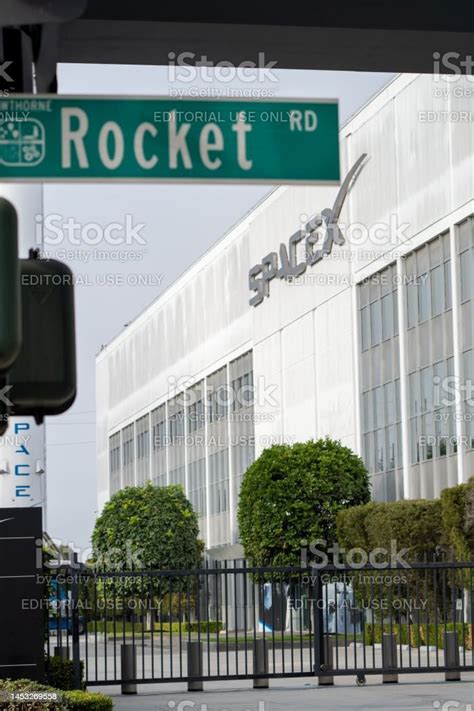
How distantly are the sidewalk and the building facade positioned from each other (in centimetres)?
1870

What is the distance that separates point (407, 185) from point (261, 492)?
11640mm

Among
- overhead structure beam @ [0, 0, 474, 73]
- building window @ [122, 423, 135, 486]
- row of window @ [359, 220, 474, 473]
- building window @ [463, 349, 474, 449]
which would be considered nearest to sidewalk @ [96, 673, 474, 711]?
overhead structure beam @ [0, 0, 474, 73]

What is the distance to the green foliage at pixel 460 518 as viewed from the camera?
3155cm

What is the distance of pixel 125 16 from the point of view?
6.90 metres

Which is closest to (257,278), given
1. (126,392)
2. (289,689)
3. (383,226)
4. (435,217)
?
(383,226)

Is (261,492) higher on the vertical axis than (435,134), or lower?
lower

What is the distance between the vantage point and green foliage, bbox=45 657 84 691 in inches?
639

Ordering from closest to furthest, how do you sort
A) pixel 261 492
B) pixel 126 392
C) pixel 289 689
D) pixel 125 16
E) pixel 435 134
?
pixel 125 16 < pixel 289 689 < pixel 435 134 < pixel 261 492 < pixel 126 392

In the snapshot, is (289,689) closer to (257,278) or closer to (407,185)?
(407,185)

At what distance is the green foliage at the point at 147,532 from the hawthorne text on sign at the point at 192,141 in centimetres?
5292

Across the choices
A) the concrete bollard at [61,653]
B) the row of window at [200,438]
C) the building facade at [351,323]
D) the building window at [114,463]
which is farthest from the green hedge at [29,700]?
the building window at [114,463]

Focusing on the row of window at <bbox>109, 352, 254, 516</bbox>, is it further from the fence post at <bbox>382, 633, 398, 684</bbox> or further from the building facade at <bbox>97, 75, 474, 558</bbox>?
the fence post at <bbox>382, 633, 398, 684</bbox>

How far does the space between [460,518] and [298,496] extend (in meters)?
13.2

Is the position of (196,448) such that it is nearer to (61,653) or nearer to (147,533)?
(147,533)
